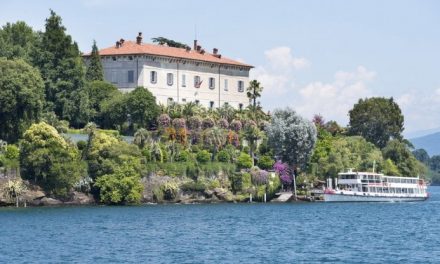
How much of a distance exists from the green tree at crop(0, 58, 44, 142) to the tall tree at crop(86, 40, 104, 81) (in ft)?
79.2

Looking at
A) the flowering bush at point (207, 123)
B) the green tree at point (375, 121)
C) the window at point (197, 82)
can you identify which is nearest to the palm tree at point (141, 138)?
the flowering bush at point (207, 123)

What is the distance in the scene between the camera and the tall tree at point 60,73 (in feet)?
392

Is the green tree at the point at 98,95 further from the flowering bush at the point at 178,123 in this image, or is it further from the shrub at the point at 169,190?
the shrub at the point at 169,190

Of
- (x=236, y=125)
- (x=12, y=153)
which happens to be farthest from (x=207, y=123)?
(x=12, y=153)

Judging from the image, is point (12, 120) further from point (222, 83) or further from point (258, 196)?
point (222, 83)

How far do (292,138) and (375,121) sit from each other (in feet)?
109

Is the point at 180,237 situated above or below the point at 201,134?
below

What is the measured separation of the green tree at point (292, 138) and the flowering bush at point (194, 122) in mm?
8698

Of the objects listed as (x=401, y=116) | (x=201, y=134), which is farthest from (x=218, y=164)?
(x=401, y=116)

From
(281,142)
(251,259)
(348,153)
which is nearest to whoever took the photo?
(251,259)

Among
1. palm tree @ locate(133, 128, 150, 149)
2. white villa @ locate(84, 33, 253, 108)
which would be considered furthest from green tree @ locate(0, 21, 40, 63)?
palm tree @ locate(133, 128, 150, 149)

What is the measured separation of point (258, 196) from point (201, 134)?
9.30 metres

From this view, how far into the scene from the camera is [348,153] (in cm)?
13525

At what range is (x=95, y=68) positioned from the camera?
132 meters
